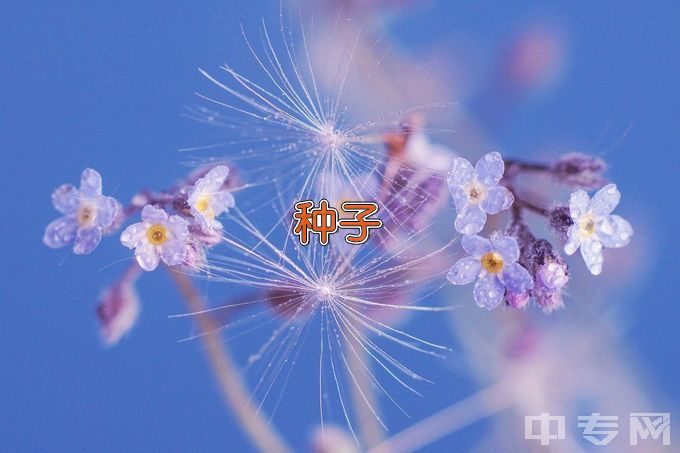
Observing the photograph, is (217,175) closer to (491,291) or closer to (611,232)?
(491,291)

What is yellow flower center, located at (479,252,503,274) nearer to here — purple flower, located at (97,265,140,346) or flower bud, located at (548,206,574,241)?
flower bud, located at (548,206,574,241)

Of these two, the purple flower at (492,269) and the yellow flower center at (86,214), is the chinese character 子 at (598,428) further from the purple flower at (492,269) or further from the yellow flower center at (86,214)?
the yellow flower center at (86,214)

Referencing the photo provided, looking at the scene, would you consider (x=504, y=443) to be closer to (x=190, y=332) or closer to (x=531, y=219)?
(x=531, y=219)

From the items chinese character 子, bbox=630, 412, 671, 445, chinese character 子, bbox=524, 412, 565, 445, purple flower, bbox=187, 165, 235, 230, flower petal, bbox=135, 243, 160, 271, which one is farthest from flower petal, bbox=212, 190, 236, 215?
chinese character 子, bbox=630, 412, 671, 445

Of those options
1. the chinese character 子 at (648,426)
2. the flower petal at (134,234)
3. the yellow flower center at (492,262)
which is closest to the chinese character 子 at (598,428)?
the chinese character 子 at (648,426)

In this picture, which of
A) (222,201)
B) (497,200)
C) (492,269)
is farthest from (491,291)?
(222,201)
